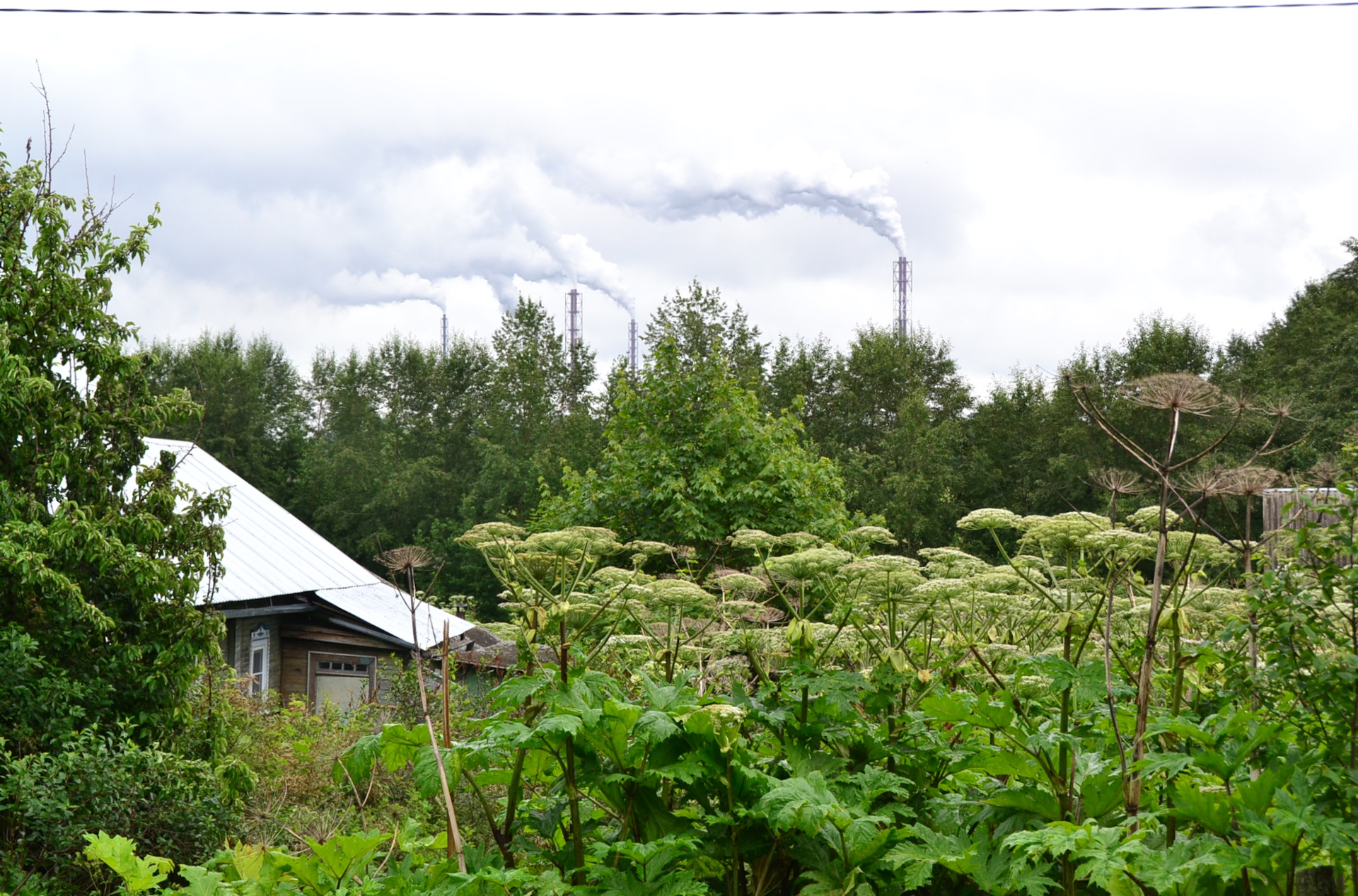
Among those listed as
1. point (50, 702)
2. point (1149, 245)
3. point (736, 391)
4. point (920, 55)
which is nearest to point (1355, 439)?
point (50, 702)

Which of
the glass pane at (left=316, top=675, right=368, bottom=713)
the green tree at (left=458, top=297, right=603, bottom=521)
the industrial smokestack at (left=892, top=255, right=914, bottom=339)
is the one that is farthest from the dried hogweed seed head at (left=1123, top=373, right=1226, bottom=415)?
the industrial smokestack at (left=892, top=255, right=914, bottom=339)

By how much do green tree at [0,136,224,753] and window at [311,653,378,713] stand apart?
9.05m

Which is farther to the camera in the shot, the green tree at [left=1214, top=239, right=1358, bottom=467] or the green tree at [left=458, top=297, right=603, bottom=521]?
the green tree at [left=458, top=297, right=603, bottom=521]

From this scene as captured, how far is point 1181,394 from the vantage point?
8.92 feet

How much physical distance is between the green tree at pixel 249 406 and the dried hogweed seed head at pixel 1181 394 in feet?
125

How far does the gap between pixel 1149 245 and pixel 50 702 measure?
35.3 meters

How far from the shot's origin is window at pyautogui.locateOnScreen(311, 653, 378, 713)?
15445 millimetres

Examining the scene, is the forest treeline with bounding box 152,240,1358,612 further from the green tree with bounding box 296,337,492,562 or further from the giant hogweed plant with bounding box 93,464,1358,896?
the giant hogweed plant with bounding box 93,464,1358,896

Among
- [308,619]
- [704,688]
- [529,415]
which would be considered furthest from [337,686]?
[529,415]

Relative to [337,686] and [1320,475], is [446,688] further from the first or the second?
[337,686]

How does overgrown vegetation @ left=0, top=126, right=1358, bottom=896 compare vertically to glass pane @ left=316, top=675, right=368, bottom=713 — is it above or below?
above

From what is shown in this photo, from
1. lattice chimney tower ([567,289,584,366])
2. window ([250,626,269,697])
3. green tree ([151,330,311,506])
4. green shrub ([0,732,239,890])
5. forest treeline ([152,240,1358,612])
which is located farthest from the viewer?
lattice chimney tower ([567,289,584,366])

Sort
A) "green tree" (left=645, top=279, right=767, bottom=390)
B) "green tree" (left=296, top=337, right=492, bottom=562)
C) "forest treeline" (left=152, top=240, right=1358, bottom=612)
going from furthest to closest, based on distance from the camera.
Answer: "green tree" (left=296, top=337, right=492, bottom=562), "green tree" (left=645, top=279, right=767, bottom=390), "forest treeline" (left=152, top=240, right=1358, bottom=612)

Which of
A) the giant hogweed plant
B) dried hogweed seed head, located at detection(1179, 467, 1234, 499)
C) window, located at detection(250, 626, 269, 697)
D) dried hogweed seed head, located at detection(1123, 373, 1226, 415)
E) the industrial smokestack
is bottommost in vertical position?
window, located at detection(250, 626, 269, 697)
